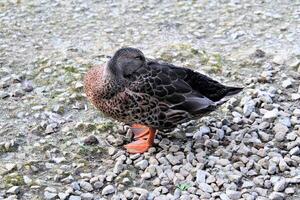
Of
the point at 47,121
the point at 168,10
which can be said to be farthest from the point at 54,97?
the point at 168,10

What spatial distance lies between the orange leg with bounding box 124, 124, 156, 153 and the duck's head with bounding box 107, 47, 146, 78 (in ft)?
1.93

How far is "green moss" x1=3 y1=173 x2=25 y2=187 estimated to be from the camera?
504 centimetres

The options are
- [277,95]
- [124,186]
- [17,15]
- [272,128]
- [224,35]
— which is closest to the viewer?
[124,186]

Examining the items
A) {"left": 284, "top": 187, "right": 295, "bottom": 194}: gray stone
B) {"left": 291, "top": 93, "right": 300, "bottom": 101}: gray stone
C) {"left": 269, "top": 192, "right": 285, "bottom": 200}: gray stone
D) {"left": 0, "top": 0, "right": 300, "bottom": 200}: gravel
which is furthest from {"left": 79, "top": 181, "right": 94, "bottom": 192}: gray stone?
{"left": 291, "top": 93, "right": 300, "bottom": 101}: gray stone

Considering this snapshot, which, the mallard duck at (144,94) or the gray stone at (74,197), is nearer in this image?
the gray stone at (74,197)

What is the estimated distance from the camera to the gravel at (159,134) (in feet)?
16.7

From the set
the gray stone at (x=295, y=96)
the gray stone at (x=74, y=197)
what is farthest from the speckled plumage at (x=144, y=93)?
the gray stone at (x=295, y=96)

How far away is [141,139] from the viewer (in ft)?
18.6

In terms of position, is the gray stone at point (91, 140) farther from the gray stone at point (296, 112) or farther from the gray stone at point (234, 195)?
the gray stone at point (296, 112)

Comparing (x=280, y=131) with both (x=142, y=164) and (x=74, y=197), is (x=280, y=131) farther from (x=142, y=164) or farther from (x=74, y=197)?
(x=74, y=197)

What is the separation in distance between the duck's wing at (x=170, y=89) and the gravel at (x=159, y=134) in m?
0.37

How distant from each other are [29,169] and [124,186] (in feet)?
2.83

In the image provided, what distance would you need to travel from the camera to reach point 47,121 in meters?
5.96

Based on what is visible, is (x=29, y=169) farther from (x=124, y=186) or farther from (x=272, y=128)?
(x=272, y=128)
